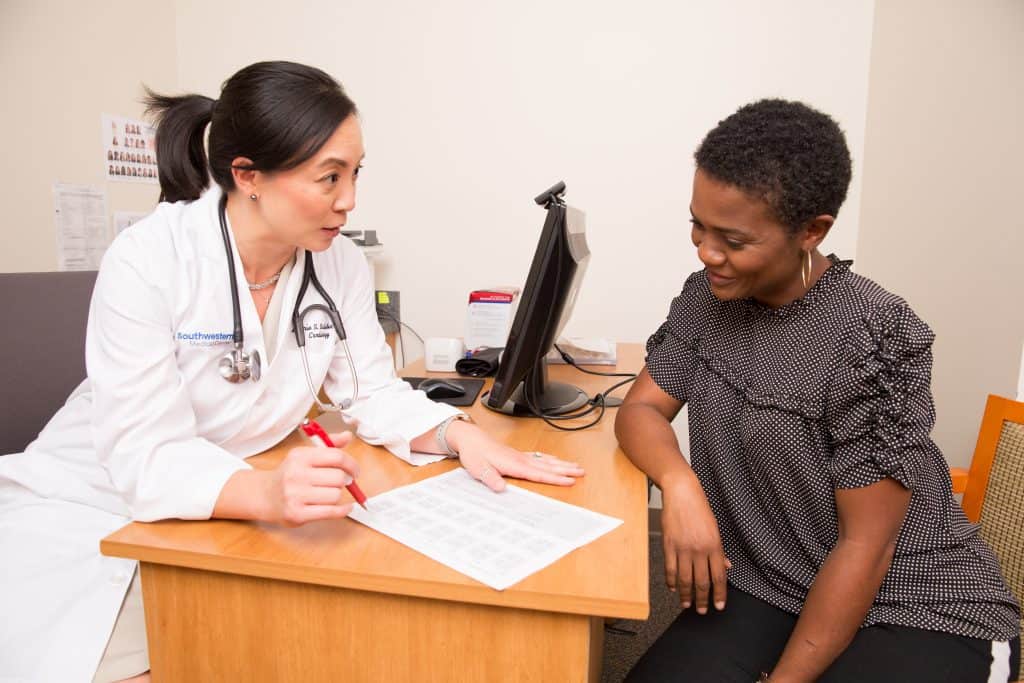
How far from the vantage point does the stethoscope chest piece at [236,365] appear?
1000mm

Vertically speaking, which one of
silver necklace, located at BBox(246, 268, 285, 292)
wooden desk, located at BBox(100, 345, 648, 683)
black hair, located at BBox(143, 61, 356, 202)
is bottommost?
wooden desk, located at BBox(100, 345, 648, 683)

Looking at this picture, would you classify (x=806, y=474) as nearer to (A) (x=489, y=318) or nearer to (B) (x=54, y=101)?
(A) (x=489, y=318)

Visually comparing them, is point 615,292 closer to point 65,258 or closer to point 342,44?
point 342,44

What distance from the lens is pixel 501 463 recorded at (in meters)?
0.99

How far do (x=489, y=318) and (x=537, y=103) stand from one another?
0.94 m

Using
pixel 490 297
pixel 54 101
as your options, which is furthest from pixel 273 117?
pixel 54 101

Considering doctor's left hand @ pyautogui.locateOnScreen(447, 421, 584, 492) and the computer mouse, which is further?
the computer mouse

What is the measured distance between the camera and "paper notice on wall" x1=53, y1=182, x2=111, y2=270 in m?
1.93

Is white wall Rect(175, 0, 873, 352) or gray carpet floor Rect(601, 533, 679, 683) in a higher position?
white wall Rect(175, 0, 873, 352)

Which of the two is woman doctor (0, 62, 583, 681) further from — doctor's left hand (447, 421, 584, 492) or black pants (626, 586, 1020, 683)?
black pants (626, 586, 1020, 683)

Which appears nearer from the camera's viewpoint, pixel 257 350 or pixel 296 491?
pixel 296 491

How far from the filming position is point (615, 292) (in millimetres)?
2355

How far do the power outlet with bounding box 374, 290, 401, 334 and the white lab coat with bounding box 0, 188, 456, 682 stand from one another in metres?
1.25

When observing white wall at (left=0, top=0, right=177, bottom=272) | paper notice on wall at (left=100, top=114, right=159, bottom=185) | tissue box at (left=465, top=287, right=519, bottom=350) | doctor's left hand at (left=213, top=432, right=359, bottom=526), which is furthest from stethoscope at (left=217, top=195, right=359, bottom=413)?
paper notice on wall at (left=100, top=114, right=159, bottom=185)
